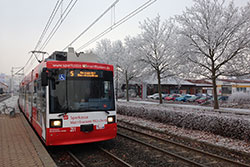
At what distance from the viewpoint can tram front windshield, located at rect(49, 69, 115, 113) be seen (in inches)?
265

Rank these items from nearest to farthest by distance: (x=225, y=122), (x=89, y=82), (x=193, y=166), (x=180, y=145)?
(x=193, y=166)
(x=89, y=82)
(x=180, y=145)
(x=225, y=122)

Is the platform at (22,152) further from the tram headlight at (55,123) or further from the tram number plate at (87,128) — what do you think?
the tram number plate at (87,128)

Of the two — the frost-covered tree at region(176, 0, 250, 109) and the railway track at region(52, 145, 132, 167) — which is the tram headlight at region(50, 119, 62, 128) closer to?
the railway track at region(52, 145, 132, 167)

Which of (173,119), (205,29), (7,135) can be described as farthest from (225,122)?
(205,29)

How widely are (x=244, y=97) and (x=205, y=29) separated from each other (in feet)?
47.0

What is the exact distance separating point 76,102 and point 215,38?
13.0 meters

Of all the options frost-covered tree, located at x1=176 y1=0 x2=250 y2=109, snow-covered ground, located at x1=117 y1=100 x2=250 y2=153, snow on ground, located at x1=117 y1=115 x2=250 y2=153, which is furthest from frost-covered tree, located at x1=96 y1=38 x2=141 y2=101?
snow on ground, located at x1=117 y1=115 x2=250 y2=153

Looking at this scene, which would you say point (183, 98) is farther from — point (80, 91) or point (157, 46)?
point (80, 91)

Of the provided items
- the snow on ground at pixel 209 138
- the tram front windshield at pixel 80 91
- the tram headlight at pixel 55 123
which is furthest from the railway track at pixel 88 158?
the snow on ground at pixel 209 138

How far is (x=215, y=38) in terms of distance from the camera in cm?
1622

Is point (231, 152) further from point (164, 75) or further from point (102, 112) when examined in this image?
point (164, 75)

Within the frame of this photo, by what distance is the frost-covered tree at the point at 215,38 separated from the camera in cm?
1588

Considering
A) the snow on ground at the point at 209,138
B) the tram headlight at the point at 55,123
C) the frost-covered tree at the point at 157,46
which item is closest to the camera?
the tram headlight at the point at 55,123

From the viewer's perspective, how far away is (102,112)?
23.7 ft
